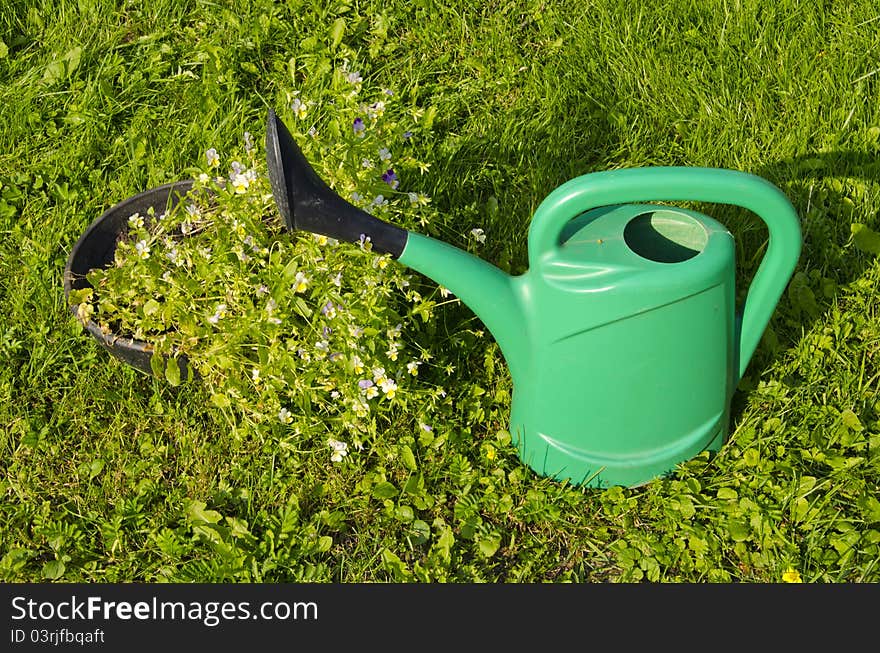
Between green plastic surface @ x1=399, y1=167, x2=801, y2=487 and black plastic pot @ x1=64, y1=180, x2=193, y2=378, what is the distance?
70cm

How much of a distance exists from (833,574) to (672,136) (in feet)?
4.08

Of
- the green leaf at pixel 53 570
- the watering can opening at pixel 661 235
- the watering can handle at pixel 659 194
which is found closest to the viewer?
the watering can handle at pixel 659 194

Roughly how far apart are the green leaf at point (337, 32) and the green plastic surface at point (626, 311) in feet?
4.07

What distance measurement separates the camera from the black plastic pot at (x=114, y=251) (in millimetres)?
2172

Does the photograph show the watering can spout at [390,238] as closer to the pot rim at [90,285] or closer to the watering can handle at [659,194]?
the watering can handle at [659,194]

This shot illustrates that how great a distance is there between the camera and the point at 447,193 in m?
2.58

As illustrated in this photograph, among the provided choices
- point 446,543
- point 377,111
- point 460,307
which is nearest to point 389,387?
point 446,543

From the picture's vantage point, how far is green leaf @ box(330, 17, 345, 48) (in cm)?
287

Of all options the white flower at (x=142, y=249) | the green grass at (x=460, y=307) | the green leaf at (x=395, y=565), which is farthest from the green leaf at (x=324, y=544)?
the white flower at (x=142, y=249)

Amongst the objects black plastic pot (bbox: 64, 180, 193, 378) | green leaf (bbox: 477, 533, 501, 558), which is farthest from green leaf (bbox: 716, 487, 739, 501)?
black plastic pot (bbox: 64, 180, 193, 378)

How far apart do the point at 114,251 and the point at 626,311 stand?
122 cm

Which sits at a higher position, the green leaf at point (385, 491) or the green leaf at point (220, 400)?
the green leaf at point (220, 400)

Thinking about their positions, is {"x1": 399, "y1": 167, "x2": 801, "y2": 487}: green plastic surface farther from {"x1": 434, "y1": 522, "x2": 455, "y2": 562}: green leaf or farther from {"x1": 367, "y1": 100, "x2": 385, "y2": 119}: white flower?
{"x1": 367, "y1": 100, "x2": 385, "y2": 119}: white flower

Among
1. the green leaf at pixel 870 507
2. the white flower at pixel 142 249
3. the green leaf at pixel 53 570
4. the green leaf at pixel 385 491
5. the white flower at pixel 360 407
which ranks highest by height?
the white flower at pixel 142 249
